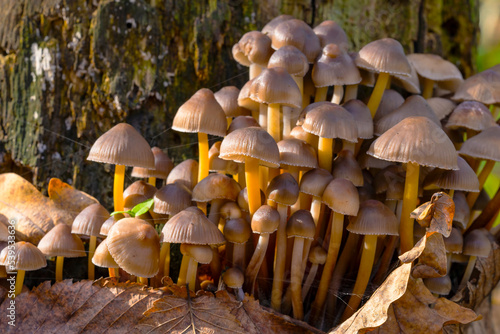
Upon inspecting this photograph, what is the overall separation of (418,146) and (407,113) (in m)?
0.49

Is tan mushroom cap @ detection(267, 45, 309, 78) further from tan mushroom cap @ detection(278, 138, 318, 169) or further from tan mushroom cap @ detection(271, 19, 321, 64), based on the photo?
tan mushroom cap @ detection(278, 138, 318, 169)

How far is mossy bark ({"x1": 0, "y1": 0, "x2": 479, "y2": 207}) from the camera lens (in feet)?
9.05

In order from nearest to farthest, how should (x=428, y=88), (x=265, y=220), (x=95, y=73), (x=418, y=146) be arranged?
(x=418, y=146) → (x=265, y=220) → (x=95, y=73) → (x=428, y=88)

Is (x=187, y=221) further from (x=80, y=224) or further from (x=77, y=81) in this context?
(x=77, y=81)

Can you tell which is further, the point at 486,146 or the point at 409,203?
the point at 486,146

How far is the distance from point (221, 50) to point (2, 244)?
171 cm

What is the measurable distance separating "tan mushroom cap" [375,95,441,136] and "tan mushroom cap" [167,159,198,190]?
1026 millimetres

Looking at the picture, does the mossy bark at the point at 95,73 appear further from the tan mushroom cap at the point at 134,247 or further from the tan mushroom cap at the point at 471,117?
the tan mushroom cap at the point at 471,117

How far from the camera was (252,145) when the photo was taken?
Answer: 1997 millimetres

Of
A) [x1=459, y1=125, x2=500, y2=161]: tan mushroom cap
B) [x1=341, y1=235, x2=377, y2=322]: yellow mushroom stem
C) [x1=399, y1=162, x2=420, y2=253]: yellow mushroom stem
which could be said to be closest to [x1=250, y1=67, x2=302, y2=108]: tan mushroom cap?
[x1=399, y1=162, x2=420, y2=253]: yellow mushroom stem

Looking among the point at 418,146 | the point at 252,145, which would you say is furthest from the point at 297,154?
the point at 418,146

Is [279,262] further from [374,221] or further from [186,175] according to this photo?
[186,175]

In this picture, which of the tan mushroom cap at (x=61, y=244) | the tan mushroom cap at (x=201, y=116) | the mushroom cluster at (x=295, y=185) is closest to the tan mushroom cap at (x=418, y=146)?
the mushroom cluster at (x=295, y=185)

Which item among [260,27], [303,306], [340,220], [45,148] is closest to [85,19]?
[45,148]
